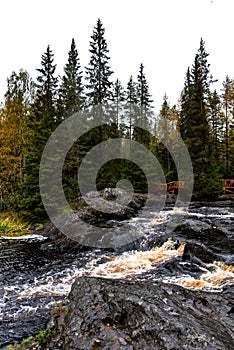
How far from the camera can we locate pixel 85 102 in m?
25.4

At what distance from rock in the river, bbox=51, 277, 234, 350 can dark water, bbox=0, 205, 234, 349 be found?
120 cm

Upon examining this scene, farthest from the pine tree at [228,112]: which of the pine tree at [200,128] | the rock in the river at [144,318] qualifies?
the rock in the river at [144,318]

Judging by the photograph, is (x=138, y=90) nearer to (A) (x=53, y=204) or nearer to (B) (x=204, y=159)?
(B) (x=204, y=159)

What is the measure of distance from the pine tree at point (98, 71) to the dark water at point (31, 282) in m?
17.1

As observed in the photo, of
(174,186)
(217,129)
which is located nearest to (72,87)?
(174,186)

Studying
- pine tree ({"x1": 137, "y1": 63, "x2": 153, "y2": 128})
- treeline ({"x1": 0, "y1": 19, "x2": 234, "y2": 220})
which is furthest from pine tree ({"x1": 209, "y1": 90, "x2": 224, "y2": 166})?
pine tree ({"x1": 137, "y1": 63, "x2": 153, "y2": 128})

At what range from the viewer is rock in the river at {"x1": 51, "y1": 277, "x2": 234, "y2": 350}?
3.18m

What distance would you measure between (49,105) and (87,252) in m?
17.8

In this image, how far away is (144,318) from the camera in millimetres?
3518

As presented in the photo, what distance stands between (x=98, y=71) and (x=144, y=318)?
24.7 meters

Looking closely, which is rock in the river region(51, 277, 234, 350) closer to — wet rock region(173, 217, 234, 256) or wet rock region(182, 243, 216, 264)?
wet rock region(182, 243, 216, 264)

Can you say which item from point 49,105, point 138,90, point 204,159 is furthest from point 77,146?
point 138,90

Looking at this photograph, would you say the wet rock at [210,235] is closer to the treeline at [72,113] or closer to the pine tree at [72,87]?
the treeline at [72,113]

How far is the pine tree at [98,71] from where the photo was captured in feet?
82.6
